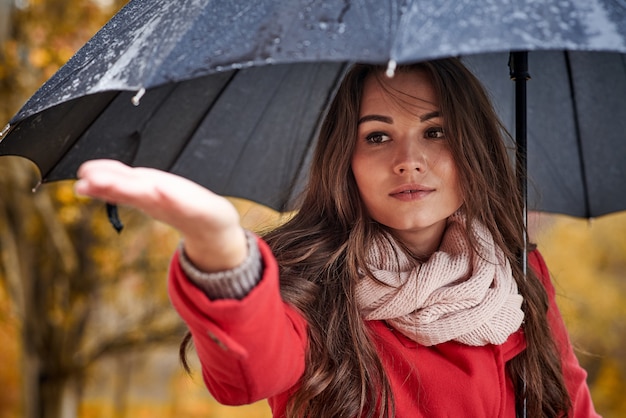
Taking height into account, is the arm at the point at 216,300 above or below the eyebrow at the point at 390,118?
above

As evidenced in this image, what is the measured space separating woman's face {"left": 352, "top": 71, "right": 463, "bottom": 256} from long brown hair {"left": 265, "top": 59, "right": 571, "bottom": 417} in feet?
0.10

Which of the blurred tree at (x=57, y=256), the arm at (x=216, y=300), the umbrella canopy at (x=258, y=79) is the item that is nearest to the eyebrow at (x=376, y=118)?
the umbrella canopy at (x=258, y=79)

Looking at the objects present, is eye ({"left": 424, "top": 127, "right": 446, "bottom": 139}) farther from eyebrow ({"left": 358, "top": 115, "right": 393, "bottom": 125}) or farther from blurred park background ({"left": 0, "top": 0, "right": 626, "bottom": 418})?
blurred park background ({"left": 0, "top": 0, "right": 626, "bottom": 418})

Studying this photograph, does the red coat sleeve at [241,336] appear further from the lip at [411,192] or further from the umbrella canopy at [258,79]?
the lip at [411,192]

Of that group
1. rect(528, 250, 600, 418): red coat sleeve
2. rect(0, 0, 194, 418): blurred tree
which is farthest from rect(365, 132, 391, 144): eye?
rect(0, 0, 194, 418): blurred tree

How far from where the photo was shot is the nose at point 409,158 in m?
2.19

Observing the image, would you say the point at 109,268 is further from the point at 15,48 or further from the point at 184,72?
the point at 184,72

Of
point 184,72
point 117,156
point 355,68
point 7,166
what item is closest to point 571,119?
point 355,68

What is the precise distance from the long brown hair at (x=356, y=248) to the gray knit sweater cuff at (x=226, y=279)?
523 millimetres

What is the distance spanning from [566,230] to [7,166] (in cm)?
871

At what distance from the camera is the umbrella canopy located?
154cm

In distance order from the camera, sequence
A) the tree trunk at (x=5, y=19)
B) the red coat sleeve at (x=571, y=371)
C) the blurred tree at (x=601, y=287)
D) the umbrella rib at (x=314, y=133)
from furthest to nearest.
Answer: the blurred tree at (x=601, y=287), the tree trunk at (x=5, y=19), the umbrella rib at (x=314, y=133), the red coat sleeve at (x=571, y=371)

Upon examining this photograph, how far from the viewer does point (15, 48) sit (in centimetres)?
624

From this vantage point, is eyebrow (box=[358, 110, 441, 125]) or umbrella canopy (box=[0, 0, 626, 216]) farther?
eyebrow (box=[358, 110, 441, 125])
